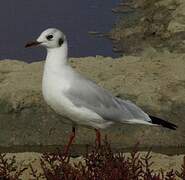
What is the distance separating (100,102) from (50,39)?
2.54 ft

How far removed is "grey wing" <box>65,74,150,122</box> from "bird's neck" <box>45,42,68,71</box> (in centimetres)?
24

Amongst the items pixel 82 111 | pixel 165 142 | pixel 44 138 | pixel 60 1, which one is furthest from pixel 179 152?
pixel 60 1

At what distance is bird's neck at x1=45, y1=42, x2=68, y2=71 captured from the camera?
7613mm

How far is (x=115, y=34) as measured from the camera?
18.5m

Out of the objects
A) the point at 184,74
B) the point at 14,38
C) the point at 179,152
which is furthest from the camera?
the point at 14,38

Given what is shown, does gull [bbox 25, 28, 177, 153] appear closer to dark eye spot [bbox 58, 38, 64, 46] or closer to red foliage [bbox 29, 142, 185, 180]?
dark eye spot [bbox 58, 38, 64, 46]

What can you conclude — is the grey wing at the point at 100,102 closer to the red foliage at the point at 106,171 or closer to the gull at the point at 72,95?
the gull at the point at 72,95

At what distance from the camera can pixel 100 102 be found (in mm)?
7824

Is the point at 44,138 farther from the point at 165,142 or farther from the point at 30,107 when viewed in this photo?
the point at 165,142

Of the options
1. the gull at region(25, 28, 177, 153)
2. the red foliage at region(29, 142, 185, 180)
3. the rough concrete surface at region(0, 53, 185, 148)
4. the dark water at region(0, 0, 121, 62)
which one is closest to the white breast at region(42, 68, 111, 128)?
the gull at region(25, 28, 177, 153)

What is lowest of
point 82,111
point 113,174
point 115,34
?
point 115,34

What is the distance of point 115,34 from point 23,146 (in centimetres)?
832

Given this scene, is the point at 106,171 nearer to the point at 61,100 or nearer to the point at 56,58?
the point at 61,100

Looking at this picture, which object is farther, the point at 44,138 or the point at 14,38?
the point at 14,38
